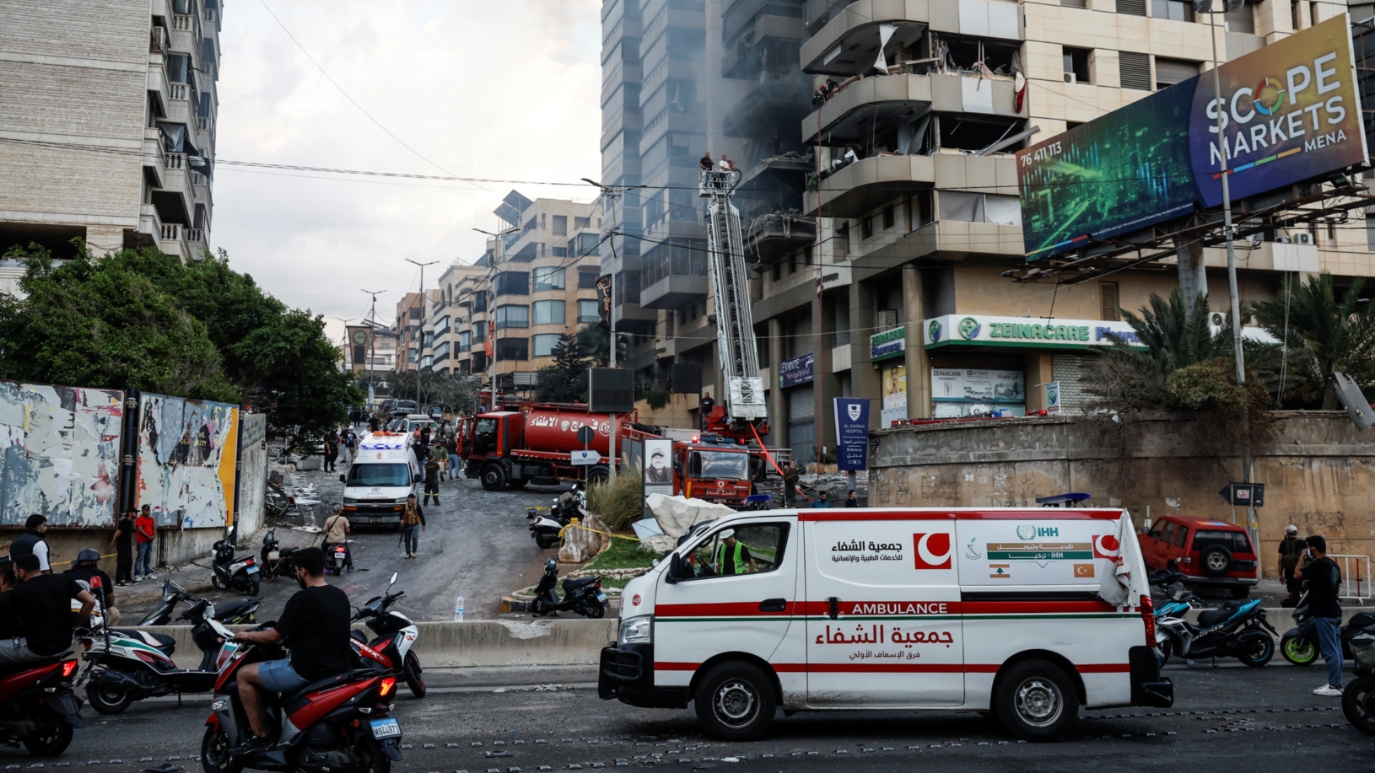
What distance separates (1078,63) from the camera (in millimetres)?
42906

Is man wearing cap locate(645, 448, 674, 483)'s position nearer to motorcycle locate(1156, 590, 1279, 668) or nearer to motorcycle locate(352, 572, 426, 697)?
motorcycle locate(1156, 590, 1279, 668)

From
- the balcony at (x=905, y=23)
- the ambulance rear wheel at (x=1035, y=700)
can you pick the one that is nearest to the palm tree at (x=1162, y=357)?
the ambulance rear wheel at (x=1035, y=700)

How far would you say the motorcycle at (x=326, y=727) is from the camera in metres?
6.50

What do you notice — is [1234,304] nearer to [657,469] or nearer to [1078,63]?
[657,469]

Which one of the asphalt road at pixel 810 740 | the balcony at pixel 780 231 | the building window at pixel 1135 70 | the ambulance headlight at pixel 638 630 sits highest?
the building window at pixel 1135 70

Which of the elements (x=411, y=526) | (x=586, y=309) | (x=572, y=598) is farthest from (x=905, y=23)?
(x=586, y=309)

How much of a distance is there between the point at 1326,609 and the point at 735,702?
6489mm

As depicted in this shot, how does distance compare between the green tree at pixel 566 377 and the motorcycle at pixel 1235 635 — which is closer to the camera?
the motorcycle at pixel 1235 635

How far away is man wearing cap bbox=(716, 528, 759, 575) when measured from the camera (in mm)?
9070

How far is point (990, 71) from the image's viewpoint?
137 ft

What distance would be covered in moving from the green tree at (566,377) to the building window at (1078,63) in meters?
32.5

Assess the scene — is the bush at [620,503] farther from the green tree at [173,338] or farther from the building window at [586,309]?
the building window at [586,309]

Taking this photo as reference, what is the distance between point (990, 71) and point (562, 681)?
119 feet

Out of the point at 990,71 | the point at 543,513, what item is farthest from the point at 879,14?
the point at 543,513
